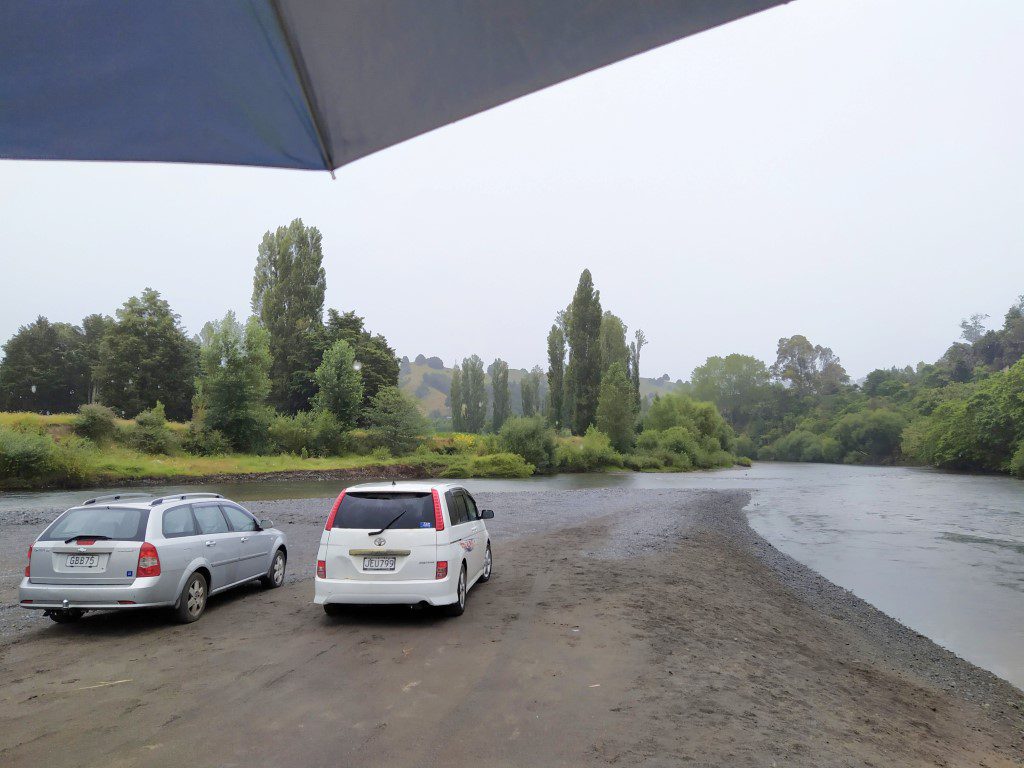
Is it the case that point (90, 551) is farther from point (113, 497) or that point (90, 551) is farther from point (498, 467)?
point (498, 467)

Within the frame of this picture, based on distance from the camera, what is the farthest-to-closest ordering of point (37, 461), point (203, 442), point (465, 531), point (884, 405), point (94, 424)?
point (884, 405) → point (203, 442) → point (94, 424) → point (37, 461) → point (465, 531)

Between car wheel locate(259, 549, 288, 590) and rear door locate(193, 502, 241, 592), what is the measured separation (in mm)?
1183

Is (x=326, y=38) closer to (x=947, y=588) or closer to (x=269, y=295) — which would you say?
(x=947, y=588)

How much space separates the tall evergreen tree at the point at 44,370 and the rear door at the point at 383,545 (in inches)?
2982

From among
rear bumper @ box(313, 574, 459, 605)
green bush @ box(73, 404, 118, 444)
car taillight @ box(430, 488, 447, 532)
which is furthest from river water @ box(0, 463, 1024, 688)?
green bush @ box(73, 404, 118, 444)

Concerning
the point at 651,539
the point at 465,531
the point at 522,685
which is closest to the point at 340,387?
the point at 651,539

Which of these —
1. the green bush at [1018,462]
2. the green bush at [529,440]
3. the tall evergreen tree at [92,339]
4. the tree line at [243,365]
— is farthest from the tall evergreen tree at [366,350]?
the green bush at [1018,462]

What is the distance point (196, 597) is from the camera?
8.85 meters

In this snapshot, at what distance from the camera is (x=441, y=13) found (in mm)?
2412

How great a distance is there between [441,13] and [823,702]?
7.45 m

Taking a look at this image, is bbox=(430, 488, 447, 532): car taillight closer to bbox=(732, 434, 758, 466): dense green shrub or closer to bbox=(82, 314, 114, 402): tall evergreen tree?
bbox=(82, 314, 114, 402): tall evergreen tree

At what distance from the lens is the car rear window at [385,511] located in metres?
8.53

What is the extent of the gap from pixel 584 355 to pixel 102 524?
6683 centimetres


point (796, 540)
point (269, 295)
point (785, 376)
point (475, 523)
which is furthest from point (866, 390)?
point (475, 523)
